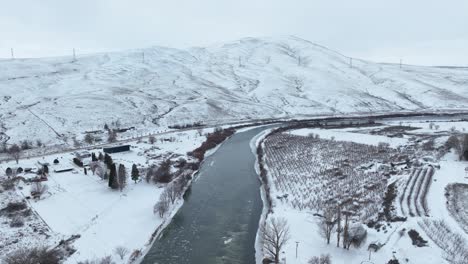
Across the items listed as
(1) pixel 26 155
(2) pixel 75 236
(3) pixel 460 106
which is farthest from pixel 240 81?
(2) pixel 75 236

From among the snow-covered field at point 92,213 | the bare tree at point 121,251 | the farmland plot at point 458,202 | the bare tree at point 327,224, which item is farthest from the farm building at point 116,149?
the farmland plot at point 458,202

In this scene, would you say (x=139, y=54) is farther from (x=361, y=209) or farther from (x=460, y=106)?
(x=361, y=209)

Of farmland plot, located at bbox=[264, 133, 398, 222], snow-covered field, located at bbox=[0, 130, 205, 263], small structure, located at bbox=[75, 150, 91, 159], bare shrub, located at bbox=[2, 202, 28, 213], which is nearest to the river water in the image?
snow-covered field, located at bbox=[0, 130, 205, 263]

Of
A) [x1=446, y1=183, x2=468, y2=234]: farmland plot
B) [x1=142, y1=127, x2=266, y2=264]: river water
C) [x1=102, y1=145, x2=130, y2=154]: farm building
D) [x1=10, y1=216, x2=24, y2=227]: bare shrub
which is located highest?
[x1=446, y1=183, x2=468, y2=234]: farmland plot

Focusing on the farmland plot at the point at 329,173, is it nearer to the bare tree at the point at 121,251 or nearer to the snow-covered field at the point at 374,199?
the snow-covered field at the point at 374,199

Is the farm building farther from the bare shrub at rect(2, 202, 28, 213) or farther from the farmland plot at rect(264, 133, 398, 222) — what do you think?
the farmland plot at rect(264, 133, 398, 222)

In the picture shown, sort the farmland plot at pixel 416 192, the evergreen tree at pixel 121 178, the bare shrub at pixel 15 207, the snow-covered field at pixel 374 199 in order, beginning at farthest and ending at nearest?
the evergreen tree at pixel 121 178
the bare shrub at pixel 15 207
the farmland plot at pixel 416 192
the snow-covered field at pixel 374 199

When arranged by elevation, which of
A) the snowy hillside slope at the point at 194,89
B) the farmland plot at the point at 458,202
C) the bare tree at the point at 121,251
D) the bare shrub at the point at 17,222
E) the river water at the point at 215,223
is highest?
the snowy hillside slope at the point at 194,89

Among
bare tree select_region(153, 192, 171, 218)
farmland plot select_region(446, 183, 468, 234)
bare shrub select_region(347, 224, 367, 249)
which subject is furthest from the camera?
bare tree select_region(153, 192, 171, 218)
